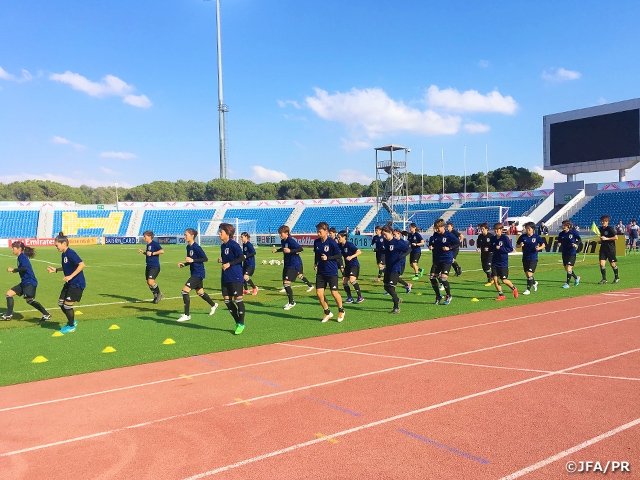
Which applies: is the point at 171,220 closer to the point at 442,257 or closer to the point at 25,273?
the point at 25,273

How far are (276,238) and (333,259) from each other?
45.2 meters

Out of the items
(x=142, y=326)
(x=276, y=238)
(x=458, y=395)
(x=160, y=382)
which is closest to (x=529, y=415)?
(x=458, y=395)

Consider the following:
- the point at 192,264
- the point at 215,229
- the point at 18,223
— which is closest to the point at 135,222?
the point at 215,229

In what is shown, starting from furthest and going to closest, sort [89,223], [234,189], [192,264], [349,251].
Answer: [234,189] < [89,223] < [349,251] < [192,264]

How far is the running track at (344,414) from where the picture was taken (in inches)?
163

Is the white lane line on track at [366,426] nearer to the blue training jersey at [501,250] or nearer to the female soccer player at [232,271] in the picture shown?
the female soccer player at [232,271]

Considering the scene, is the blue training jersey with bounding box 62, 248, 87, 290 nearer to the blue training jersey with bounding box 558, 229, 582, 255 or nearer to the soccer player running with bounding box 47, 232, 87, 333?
the soccer player running with bounding box 47, 232, 87, 333

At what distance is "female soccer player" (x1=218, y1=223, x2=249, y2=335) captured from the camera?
9.27m

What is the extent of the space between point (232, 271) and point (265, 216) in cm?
6597

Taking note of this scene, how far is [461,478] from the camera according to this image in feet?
12.6

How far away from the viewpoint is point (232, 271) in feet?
31.1

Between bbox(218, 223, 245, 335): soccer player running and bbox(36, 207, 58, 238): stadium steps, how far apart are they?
67.1 m

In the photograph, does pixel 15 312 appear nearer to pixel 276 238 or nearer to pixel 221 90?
pixel 276 238

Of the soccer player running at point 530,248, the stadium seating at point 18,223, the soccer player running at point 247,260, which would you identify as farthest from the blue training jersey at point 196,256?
the stadium seating at point 18,223
